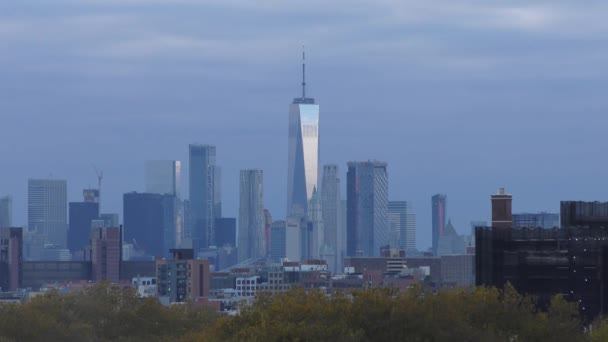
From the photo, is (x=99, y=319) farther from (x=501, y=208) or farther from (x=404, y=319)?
(x=404, y=319)

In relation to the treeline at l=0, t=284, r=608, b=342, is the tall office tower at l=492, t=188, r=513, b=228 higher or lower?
higher

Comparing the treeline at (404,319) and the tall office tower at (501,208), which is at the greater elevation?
the tall office tower at (501,208)

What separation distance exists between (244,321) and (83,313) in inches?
1443

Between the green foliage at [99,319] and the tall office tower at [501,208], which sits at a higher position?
the tall office tower at [501,208]

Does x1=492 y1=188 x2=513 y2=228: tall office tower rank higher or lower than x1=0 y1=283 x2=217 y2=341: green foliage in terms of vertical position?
higher

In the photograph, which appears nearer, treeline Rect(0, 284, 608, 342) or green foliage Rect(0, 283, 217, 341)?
treeline Rect(0, 284, 608, 342)

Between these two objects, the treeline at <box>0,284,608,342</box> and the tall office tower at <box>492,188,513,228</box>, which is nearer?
the treeline at <box>0,284,608,342</box>

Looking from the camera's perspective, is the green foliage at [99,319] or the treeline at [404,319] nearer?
the treeline at [404,319]

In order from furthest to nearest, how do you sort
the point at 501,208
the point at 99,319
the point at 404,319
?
the point at 99,319
the point at 501,208
the point at 404,319

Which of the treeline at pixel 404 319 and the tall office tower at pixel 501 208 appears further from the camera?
the tall office tower at pixel 501 208

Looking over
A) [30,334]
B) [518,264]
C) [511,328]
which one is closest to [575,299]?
[518,264]

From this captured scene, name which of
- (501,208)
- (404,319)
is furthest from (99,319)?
(404,319)

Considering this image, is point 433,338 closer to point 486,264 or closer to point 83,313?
point 486,264

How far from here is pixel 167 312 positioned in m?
105
